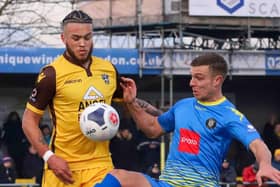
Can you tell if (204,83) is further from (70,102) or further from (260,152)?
(70,102)

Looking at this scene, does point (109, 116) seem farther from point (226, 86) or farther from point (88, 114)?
point (226, 86)

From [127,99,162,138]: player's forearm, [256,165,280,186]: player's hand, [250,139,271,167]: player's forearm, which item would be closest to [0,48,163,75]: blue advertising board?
[127,99,162,138]: player's forearm

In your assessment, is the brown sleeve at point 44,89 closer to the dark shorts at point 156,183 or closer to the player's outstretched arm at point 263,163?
the dark shorts at point 156,183

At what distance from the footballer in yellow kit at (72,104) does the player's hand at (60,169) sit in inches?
0.6

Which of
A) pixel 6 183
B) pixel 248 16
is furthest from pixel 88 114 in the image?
pixel 248 16

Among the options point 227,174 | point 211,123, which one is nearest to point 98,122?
point 211,123

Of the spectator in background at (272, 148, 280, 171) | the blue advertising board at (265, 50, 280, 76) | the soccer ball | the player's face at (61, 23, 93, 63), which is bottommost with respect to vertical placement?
the spectator in background at (272, 148, 280, 171)

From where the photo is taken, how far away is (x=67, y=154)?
6.52 meters

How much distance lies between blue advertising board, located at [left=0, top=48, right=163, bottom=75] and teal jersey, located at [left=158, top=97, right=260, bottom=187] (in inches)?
364

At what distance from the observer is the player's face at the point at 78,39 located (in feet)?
21.0

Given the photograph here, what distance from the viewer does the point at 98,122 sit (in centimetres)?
630

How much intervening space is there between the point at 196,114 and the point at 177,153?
12.6 inches

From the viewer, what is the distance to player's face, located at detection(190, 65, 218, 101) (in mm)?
6277

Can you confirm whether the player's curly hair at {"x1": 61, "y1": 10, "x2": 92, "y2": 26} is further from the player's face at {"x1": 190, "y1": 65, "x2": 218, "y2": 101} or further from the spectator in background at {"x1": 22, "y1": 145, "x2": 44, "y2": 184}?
the spectator in background at {"x1": 22, "y1": 145, "x2": 44, "y2": 184}
